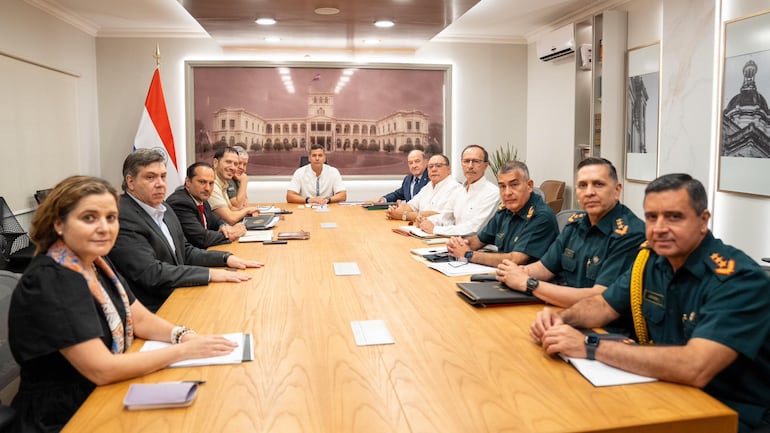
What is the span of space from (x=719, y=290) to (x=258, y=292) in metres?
1.81

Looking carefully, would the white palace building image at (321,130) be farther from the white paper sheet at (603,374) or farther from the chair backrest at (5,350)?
the white paper sheet at (603,374)

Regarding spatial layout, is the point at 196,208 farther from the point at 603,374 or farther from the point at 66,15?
the point at 66,15

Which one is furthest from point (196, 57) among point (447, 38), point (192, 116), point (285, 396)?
point (285, 396)

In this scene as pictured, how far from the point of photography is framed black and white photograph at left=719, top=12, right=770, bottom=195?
13.6 ft

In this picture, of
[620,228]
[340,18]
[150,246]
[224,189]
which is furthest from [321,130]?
[620,228]

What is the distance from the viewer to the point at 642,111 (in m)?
5.73

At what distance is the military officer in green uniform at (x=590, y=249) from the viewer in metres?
2.43

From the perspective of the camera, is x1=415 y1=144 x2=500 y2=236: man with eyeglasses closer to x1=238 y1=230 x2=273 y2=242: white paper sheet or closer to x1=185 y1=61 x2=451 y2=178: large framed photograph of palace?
x1=238 y1=230 x2=273 y2=242: white paper sheet

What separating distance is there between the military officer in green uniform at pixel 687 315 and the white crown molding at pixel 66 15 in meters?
6.12

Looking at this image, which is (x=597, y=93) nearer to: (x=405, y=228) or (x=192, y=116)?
(x=405, y=228)

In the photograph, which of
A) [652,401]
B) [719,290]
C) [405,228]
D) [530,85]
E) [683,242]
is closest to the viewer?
[652,401]

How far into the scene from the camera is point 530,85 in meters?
8.34

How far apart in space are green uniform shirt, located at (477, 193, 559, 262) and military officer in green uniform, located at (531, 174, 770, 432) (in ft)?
3.98

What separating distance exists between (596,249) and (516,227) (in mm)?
940
